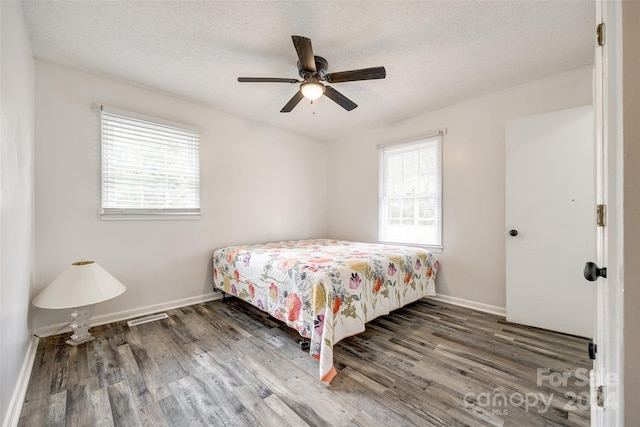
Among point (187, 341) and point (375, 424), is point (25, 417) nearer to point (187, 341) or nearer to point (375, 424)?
point (187, 341)

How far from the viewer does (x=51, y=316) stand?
89.2 inches

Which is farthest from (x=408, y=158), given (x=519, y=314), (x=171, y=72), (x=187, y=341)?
(x=187, y=341)

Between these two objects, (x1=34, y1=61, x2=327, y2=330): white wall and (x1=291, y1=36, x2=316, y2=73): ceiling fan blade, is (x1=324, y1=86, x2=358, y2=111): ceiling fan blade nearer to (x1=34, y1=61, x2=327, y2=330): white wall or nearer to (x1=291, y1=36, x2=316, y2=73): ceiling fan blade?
(x1=291, y1=36, x2=316, y2=73): ceiling fan blade

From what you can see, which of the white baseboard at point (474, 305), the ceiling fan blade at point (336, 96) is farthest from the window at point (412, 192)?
the ceiling fan blade at point (336, 96)

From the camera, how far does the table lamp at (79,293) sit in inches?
79.4

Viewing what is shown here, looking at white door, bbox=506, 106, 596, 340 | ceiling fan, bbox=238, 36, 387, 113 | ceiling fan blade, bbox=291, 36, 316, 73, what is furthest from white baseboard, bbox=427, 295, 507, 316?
ceiling fan blade, bbox=291, 36, 316, 73

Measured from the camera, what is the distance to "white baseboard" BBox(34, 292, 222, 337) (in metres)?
2.25

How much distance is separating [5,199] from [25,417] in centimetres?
116

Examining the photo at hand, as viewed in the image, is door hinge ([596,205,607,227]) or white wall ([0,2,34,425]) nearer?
door hinge ([596,205,607,227])

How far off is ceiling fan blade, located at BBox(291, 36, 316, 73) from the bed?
1.55 m

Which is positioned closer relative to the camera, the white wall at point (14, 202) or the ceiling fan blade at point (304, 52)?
the white wall at point (14, 202)

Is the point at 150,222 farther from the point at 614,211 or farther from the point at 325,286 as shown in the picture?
the point at 614,211

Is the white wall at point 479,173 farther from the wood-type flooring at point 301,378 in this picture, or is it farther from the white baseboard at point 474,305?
the wood-type flooring at point 301,378

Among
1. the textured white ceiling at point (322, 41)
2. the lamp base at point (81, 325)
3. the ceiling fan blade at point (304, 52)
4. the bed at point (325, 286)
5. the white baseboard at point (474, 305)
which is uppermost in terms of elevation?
the textured white ceiling at point (322, 41)
